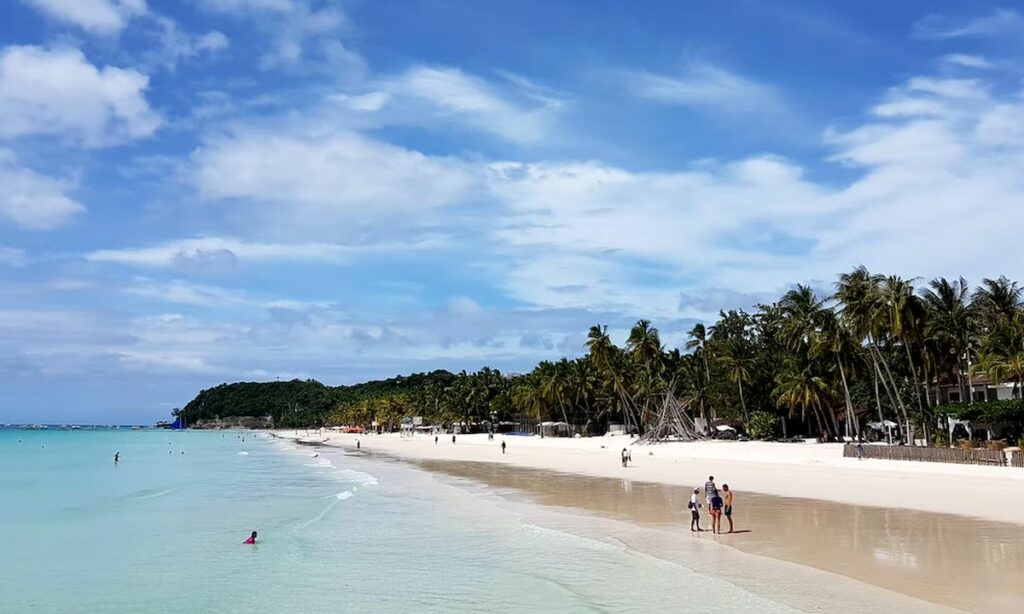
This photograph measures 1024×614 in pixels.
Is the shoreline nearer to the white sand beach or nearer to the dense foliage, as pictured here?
the white sand beach

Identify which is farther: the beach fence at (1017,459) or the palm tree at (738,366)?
the palm tree at (738,366)

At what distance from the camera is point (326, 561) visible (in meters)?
21.0

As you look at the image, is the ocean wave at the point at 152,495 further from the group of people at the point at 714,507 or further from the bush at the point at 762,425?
the bush at the point at 762,425

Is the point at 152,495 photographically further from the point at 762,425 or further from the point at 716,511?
the point at 762,425

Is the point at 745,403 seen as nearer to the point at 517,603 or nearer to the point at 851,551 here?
the point at 851,551

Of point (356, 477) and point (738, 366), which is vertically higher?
point (738, 366)

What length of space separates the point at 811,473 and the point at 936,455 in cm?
565

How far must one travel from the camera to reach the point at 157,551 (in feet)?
77.9

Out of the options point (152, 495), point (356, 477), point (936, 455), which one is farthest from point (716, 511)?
point (356, 477)

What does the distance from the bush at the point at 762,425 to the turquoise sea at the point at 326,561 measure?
37294 mm

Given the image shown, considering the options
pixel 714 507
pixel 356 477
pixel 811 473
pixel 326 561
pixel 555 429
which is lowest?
pixel 326 561

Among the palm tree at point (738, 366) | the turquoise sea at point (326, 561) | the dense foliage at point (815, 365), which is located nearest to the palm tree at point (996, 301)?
the dense foliage at point (815, 365)

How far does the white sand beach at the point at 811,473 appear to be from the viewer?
1069 inches

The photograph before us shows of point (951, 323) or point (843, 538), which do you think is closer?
point (843, 538)
